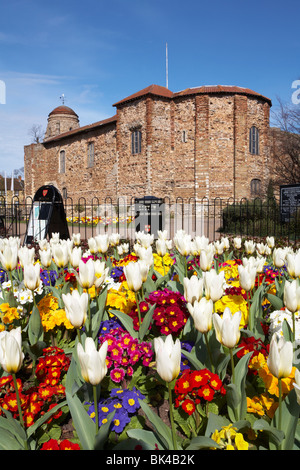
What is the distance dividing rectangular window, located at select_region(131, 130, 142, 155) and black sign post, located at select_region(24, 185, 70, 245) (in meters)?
17.5

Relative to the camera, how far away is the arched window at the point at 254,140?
965 inches

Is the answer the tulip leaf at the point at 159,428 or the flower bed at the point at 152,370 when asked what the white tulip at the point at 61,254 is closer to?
the flower bed at the point at 152,370

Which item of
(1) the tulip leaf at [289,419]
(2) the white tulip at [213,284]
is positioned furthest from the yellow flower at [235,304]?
(1) the tulip leaf at [289,419]

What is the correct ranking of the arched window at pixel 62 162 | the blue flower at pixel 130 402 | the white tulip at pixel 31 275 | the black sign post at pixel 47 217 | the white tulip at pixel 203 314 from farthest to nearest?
the arched window at pixel 62 162 < the black sign post at pixel 47 217 < the white tulip at pixel 31 275 < the blue flower at pixel 130 402 < the white tulip at pixel 203 314

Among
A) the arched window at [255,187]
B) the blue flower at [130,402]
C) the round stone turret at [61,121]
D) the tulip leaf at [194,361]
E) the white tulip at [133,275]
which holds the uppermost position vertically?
the round stone turret at [61,121]

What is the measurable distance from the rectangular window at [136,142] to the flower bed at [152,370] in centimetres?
2304

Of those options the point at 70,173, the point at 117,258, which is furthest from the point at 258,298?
the point at 70,173

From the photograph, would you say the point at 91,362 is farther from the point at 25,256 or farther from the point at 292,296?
the point at 25,256

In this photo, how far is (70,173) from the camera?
3278cm

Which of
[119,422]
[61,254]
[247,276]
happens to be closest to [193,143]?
[61,254]

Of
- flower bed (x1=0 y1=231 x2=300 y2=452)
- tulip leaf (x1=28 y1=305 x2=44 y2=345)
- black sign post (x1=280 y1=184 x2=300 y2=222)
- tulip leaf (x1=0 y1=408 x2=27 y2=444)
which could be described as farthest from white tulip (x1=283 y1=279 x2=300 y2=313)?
black sign post (x1=280 y1=184 x2=300 y2=222)

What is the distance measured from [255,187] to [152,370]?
24.1 metres

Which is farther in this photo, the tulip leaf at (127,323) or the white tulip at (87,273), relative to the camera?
the tulip leaf at (127,323)
